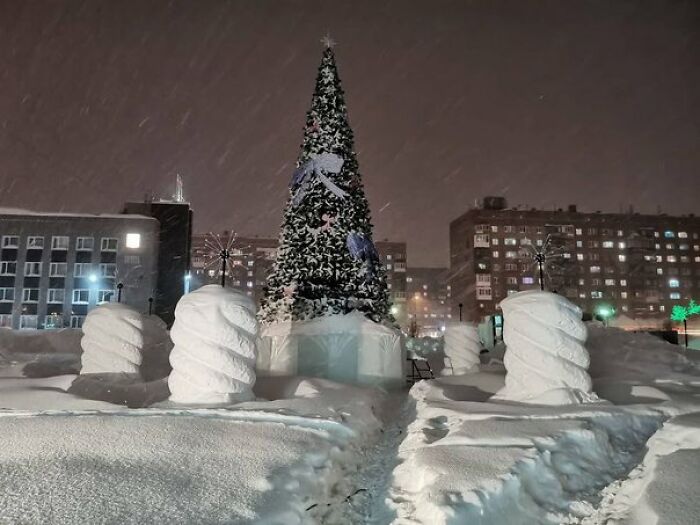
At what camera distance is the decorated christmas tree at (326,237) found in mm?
17281

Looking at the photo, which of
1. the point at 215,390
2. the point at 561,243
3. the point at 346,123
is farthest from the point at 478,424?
the point at 561,243

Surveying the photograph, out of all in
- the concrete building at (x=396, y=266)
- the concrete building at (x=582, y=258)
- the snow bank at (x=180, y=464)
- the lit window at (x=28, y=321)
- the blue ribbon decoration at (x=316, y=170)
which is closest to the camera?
the snow bank at (x=180, y=464)

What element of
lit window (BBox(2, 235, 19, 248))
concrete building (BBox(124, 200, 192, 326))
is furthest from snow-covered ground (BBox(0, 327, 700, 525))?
lit window (BBox(2, 235, 19, 248))

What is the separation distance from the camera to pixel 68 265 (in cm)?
5559

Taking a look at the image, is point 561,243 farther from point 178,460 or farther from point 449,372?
point 178,460

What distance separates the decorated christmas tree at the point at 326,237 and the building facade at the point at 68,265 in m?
41.8

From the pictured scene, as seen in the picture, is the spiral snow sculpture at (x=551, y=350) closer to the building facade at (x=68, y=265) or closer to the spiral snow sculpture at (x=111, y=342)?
the spiral snow sculpture at (x=111, y=342)

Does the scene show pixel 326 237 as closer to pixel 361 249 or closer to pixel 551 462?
pixel 361 249

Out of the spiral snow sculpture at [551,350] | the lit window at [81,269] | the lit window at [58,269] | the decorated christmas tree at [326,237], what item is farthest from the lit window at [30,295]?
the spiral snow sculpture at [551,350]

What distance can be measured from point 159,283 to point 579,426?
5854 cm

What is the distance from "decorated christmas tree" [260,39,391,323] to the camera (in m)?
17.3

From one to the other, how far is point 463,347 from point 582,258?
88834 millimetres

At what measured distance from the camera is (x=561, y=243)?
3777 inches

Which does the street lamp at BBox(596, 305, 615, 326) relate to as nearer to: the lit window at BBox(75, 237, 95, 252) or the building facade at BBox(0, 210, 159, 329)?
A: the building facade at BBox(0, 210, 159, 329)
